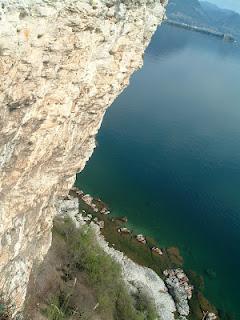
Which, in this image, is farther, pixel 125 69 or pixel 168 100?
pixel 168 100

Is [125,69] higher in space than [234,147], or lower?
higher

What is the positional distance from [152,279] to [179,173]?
64.4 feet

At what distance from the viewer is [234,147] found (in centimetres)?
6638

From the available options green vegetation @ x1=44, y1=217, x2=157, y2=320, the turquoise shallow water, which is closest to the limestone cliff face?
green vegetation @ x1=44, y1=217, x2=157, y2=320

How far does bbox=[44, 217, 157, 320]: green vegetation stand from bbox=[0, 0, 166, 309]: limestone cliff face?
6.97 meters

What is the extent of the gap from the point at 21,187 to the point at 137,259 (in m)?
23.9

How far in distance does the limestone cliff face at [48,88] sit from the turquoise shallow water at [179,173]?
2355cm

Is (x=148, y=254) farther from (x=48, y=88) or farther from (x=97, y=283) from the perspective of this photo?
(x=48, y=88)

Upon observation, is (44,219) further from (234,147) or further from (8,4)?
(234,147)

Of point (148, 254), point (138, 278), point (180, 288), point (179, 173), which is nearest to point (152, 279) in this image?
point (138, 278)

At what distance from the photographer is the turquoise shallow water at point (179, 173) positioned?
139 ft

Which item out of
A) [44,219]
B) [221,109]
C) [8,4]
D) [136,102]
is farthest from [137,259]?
[221,109]

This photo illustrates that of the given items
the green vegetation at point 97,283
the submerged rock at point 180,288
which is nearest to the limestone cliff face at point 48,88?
the green vegetation at point 97,283

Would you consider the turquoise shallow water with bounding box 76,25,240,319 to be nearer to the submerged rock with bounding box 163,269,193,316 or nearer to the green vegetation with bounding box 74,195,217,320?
the green vegetation with bounding box 74,195,217,320
